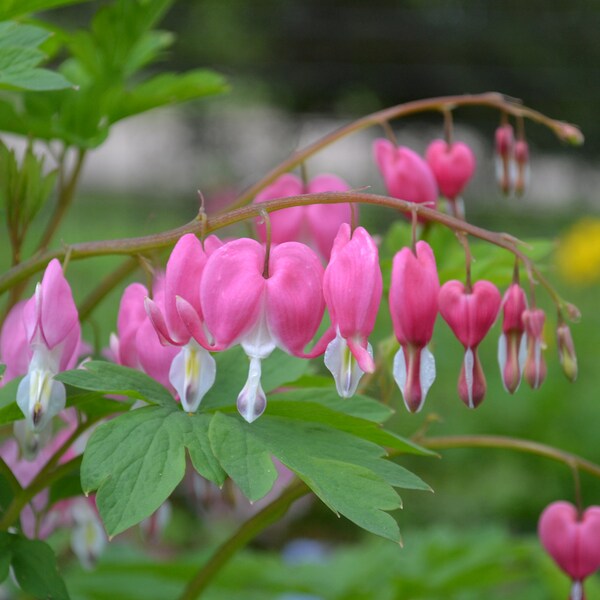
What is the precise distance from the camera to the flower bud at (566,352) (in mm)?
1019

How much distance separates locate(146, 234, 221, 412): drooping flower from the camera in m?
0.95

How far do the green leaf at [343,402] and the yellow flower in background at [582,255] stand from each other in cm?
429

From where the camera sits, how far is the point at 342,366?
0.92m

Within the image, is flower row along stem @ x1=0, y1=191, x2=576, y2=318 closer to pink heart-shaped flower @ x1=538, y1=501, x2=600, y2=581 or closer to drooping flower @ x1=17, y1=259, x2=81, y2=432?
drooping flower @ x1=17, y1=259, x2=81, y2=432

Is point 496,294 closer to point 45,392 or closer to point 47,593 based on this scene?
point 45,392

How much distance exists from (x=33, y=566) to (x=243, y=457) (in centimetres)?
28

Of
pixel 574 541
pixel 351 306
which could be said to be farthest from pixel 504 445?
pixel 351 306

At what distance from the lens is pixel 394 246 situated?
4.68ft

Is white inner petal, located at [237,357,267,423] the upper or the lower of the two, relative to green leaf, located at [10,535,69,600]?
upper

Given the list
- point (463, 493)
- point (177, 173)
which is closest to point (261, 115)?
point (177, 173)

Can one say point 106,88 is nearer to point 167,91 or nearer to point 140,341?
point 167,91

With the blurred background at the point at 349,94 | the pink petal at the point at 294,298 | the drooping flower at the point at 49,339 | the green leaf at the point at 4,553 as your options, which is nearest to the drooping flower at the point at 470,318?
the pink petal at the point at 294,298

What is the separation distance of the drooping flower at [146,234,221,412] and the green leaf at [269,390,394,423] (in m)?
0.13

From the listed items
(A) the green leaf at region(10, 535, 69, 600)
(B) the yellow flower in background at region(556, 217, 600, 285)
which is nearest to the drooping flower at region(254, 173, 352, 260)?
(A) the green leaf at region(10, 535, 69, 600)
